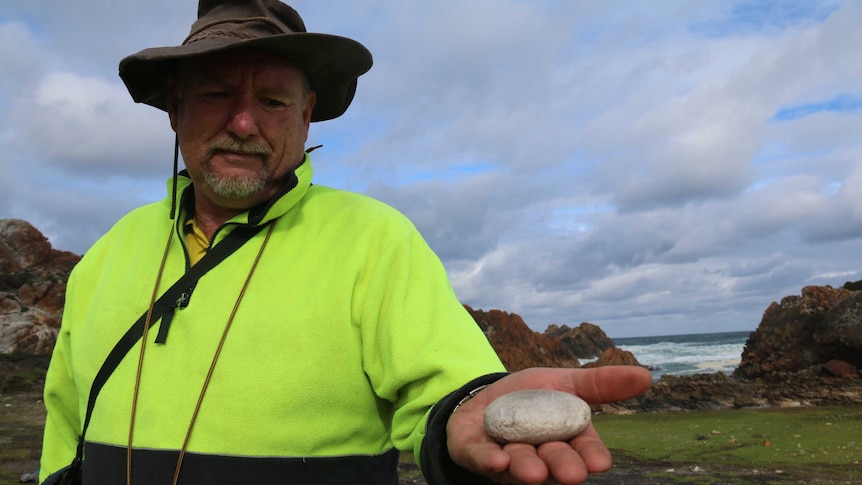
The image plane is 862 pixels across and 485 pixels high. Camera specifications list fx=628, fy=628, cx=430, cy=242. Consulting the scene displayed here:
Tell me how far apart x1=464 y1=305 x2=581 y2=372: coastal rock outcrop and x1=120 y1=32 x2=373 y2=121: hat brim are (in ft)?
49.3

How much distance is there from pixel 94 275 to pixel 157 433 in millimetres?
991

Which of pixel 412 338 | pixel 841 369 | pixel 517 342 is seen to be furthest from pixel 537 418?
pixel 841 369

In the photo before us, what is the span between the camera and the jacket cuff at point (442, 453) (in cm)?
160

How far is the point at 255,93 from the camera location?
2.30m

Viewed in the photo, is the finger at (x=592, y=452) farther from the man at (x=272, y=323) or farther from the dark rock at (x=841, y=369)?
the dark rock at (x=841, y=369)

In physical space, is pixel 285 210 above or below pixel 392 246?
above

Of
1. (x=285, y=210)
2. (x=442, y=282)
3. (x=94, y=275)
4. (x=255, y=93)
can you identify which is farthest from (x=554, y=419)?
(x=94, y=275)

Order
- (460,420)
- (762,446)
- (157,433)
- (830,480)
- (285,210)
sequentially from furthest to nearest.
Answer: (762,446) < (830,480) < (285,210) < (157,433) < (460,420)

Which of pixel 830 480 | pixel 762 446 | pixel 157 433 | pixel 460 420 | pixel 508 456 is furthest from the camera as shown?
pixel 762 446

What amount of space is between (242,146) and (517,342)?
16.8 m

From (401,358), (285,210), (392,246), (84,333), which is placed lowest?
(401,358)

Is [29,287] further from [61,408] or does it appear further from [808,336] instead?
[808,336]

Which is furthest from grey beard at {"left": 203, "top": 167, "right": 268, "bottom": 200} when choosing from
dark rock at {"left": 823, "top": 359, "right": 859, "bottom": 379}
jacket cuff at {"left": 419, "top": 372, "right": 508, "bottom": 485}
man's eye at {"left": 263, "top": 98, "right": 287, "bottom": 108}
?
dark rock at {"left": 823, "top": 359, "right": 859, "bottom": 379}

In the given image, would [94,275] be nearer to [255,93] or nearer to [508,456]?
[255,93]
